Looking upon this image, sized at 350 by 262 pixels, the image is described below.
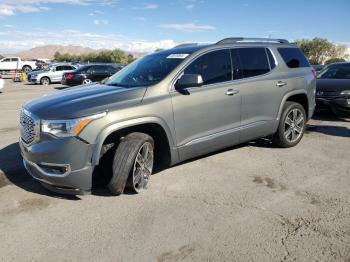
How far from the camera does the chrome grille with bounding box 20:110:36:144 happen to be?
13.8 ft

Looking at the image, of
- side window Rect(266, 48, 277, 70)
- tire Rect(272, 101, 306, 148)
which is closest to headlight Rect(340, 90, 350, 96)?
tire Rect(272, 101, 306, 148)

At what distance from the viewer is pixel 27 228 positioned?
12.2 ft

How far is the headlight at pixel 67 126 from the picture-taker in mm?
3916

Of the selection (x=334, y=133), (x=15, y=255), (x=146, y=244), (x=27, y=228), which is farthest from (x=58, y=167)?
(x=334, y=133)

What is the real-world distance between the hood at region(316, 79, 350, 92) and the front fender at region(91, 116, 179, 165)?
581 centimetres

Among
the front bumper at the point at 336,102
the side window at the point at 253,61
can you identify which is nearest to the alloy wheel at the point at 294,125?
the side window at the point at 253,61

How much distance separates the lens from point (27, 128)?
172 inches

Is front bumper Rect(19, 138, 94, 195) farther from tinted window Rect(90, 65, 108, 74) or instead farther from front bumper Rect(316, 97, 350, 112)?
tinted window Rect(90, 65, 108, 74)

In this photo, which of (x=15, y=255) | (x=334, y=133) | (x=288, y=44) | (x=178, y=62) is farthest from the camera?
(x=334, y=133)

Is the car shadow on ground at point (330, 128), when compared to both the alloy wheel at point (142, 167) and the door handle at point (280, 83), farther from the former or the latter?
the alloy wheel at point (142, 167)

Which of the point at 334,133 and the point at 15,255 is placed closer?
the point at 15,255

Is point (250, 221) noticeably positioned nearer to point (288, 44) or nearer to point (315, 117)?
point (288, 44)

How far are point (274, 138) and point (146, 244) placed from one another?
3.73 metres

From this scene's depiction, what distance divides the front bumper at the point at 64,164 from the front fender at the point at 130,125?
0.23 ft
